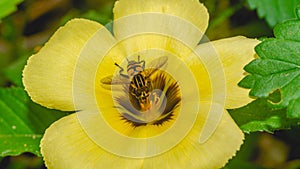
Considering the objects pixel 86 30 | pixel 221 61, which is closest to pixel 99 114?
pixel 86 30

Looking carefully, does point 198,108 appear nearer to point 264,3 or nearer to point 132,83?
point 132,83

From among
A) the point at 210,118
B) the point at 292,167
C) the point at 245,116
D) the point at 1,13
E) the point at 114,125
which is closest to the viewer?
the point at 210,118

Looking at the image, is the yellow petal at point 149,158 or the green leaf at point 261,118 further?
the green leaf at point 261,118

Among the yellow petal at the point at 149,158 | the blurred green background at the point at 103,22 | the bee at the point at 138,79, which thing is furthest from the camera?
the blurred green background at the point at 103,22

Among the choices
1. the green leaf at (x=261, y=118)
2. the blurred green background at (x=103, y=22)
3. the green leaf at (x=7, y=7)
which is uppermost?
the green leaf at (x=7, y=7)

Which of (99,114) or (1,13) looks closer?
(99,114)

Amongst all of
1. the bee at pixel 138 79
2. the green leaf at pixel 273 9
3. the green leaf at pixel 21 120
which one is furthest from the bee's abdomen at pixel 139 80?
the green leaf at pixel 273 9

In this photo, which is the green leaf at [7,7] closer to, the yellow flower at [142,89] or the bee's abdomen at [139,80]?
the yellow flower at [142,89]
